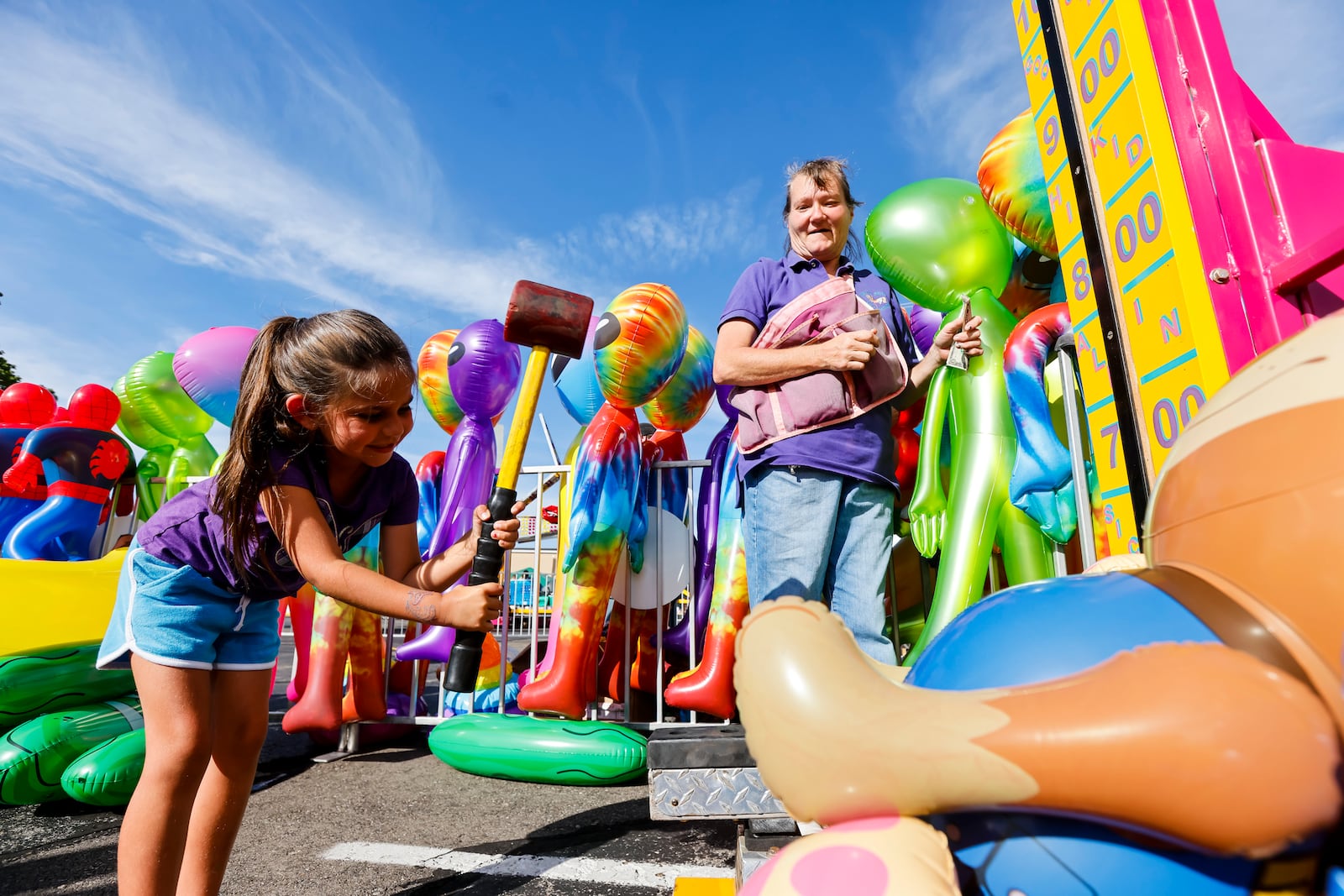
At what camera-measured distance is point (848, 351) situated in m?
1.90

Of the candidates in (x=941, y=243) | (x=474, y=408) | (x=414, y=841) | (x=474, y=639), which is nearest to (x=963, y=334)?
(x=941, y=243)

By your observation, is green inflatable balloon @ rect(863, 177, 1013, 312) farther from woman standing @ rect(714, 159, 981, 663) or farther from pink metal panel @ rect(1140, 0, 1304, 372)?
pink metal panel @ rect(1140, 0, 1304, 372)

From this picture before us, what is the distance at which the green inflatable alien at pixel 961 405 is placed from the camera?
2.51 m

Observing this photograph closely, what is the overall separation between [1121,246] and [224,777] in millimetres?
2345

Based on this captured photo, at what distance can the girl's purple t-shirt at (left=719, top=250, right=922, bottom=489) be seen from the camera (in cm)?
192

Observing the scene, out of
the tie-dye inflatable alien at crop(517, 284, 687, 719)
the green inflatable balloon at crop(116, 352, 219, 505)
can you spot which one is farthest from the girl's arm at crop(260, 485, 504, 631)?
the green inflatable balloon at crop(116, 352, 219, 505)

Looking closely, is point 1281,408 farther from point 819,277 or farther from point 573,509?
point 573,509

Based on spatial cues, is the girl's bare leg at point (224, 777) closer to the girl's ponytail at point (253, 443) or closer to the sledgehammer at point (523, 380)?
the girl's ponytail at point (253, 443)

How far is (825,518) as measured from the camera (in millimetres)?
1899

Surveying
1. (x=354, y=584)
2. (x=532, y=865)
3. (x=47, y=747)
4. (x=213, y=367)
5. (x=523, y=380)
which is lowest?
(x=532, y=865)

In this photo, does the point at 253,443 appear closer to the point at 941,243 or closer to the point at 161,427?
the point at 941,243

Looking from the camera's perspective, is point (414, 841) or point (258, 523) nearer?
point (258, 523)

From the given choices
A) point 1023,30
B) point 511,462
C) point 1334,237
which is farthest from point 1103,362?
point 511,462

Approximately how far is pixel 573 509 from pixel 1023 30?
2427 mm
